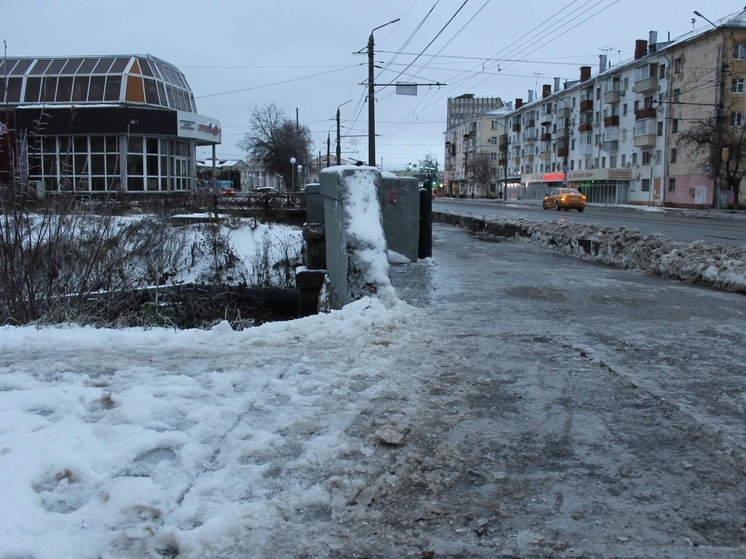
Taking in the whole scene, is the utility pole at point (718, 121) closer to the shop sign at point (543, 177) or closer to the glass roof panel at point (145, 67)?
the shop sign at point (543, 177)

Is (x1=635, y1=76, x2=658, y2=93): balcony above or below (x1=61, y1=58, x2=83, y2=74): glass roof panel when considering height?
above

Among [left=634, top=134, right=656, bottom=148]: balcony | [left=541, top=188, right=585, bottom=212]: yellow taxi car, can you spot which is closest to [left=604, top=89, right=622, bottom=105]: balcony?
[left=634, top=134, right=656, bottom=148]: balcony

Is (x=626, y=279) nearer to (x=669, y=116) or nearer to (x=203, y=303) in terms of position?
(x=203, y=303)

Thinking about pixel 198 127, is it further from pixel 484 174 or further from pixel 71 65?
pixel 484 174

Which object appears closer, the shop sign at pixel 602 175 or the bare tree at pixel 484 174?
the shop sign at pixel 602 175

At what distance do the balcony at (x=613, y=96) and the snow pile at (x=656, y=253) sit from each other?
5793 centimetres

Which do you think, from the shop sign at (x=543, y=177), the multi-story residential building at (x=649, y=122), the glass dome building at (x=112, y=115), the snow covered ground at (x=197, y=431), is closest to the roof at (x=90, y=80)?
the glass dome building at (x=112, y=115)

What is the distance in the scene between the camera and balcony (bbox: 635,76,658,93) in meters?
58.2

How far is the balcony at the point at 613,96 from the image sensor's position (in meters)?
65.8

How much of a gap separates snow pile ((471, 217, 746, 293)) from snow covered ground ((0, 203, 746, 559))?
4658mm

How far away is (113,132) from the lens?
3647 cm

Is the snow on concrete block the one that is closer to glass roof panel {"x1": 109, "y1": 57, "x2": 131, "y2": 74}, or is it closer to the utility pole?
glass roof panel {"x1": 109, "y1": 57, "x2": 131, "y2": 74}

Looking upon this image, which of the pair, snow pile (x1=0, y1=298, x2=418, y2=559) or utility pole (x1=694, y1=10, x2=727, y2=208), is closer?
snow pile (x1=0, y1=298, x2=418, y2=559)

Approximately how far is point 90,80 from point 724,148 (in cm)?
4107
